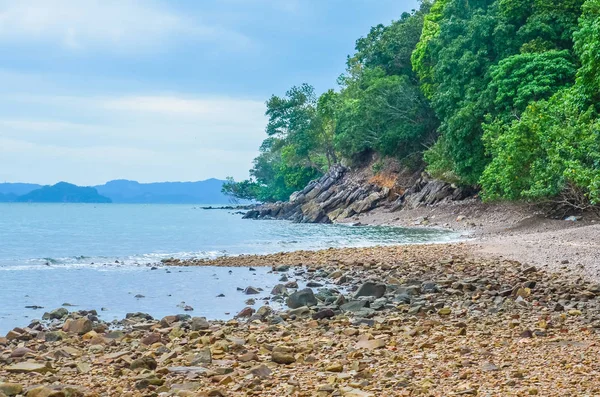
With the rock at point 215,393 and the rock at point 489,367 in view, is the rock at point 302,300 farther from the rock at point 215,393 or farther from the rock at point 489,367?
the rock at point 215,393

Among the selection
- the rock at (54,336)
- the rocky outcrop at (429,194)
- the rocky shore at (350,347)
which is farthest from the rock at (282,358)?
the rocky outcrop at (429,194)

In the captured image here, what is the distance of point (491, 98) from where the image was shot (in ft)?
109

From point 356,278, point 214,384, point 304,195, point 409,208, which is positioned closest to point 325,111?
point 304,195

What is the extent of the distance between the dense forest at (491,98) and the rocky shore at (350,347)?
11775mm

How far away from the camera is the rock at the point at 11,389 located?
6778 millimetres

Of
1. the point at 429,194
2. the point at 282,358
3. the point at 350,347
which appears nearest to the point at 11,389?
the point at 282,358

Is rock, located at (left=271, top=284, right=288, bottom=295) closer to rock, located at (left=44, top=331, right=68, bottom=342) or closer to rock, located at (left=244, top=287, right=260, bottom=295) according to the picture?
rock, located at (left=244, top=287, right=260, bottom=295)

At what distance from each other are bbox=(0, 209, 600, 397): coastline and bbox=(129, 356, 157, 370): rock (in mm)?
12

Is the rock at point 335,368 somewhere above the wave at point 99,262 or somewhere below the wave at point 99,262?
above

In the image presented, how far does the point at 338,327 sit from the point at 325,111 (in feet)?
201

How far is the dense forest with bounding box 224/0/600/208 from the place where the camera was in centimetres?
2531

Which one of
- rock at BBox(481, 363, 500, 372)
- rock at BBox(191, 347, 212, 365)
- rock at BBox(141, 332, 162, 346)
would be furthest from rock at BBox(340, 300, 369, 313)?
rock at BBox(481, 363, 500, 372)

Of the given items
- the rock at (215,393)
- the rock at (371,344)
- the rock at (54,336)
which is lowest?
the rock at (54,336)

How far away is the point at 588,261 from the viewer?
16203mm
